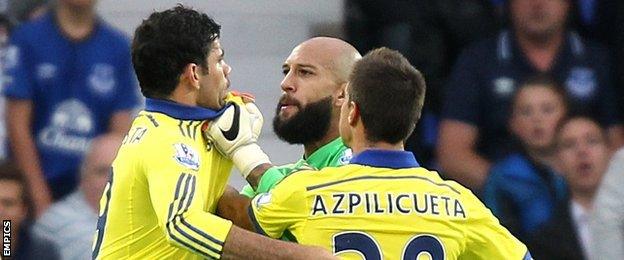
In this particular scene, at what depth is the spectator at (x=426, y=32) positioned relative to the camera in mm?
8633

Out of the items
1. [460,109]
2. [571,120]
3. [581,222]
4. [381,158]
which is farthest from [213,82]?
[581,222]

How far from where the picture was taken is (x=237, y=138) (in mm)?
4578

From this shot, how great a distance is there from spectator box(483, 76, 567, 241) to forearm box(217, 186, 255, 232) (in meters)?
4.39

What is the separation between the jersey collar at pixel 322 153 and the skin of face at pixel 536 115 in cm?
383

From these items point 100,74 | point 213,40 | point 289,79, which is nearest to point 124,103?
point 100,74

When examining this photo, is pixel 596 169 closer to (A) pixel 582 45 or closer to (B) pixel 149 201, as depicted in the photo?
(A) pixel 582 45

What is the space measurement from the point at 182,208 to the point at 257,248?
25 cm

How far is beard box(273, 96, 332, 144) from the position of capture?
17.0ft

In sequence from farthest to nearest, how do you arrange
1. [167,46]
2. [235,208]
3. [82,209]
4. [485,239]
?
[82,209] → [235,208] → [167,46] → [485,239]

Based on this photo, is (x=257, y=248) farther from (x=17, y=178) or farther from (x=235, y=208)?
(x=17, y=178)

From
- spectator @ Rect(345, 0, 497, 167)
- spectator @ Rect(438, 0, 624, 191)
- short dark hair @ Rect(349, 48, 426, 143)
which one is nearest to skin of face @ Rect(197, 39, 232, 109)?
short dark hair @ Rect(349, 48, 426, 143)

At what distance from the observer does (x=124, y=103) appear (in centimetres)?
851

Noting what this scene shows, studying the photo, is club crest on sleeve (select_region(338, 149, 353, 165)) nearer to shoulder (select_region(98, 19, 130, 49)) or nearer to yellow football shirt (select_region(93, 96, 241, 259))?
yellow football shirt (select_region(93, 96, 241, 259))

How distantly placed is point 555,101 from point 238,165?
472cm
